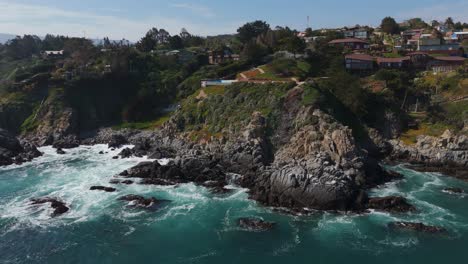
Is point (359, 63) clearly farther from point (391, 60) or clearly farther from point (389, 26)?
point (389, 26)

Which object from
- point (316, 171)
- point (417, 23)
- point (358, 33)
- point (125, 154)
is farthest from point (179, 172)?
point (417, 23)

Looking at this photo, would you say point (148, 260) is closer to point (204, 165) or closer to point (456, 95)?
point (204, 165)

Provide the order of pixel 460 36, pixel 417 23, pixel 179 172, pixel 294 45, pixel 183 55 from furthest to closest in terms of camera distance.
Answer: pixel 417 23
pixel 460 36
pixel 183 55
pixel 294 45
pixel 179 172

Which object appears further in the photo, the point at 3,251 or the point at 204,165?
the point at 204,165

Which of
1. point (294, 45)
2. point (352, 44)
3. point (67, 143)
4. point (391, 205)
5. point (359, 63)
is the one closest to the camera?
point (391, 205)

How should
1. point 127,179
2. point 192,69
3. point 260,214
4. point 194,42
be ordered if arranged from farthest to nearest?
point 194,42 → point 192,69 → point 127,179 → point 260,214

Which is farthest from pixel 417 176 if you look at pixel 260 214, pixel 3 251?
pixel 3 251
